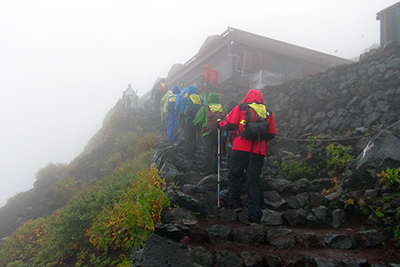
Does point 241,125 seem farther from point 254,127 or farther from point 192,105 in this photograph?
point 192,105

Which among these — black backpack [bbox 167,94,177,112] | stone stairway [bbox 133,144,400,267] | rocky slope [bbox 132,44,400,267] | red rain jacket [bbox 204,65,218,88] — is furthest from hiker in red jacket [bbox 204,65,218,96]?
stone stairway [bbox 133,144,400,267]

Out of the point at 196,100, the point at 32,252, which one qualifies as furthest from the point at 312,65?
the point at 32,252

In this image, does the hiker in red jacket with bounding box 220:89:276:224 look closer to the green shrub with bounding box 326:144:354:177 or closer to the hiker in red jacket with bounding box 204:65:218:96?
the green shrub with bounding box 326:144:354:177

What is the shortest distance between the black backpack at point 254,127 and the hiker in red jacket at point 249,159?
7cm

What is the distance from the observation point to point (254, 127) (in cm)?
523

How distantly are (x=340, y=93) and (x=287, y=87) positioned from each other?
2913mm

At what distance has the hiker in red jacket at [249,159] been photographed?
17.2ft

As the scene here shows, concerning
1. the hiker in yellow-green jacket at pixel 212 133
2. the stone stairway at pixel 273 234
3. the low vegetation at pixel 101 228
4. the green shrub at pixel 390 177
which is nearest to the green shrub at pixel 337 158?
the stone stairway at pixel 273 234

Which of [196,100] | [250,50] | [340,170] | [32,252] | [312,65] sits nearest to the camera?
[340,170]

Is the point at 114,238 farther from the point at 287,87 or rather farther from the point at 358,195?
the point at 287,87

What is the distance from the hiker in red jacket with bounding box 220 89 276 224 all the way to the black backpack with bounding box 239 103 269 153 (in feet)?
0.23

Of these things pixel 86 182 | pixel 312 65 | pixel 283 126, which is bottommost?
Result: pixel 86 182

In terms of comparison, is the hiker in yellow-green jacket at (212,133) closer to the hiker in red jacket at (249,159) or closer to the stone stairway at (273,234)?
the stone stairway at (273,234)

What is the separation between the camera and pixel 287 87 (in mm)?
13180
